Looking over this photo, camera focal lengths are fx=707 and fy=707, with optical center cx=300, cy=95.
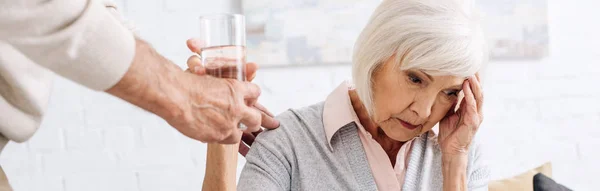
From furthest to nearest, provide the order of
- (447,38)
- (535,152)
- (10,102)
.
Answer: (535,152), (447,38), (10,102)

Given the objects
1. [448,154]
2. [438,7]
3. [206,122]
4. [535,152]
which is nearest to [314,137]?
[448,154]

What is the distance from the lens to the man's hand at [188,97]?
117 cm

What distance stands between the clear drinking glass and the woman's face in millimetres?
527

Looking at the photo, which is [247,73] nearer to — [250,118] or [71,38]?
[250,118]

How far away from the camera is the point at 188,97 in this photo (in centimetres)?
125

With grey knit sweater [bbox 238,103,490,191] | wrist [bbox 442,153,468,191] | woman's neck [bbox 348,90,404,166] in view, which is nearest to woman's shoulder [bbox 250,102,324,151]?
grey knit sweater [bbox 238,103,490,191]

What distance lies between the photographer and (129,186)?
259cm

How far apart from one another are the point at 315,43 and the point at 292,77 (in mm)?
160

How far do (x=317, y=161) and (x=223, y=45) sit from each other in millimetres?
637

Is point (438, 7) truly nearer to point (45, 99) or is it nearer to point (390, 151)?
point (390, 151)

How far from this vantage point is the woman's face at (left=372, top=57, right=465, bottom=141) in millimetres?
1762

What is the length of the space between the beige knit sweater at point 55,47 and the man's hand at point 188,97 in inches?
1.6

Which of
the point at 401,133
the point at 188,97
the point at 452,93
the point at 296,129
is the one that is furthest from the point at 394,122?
the point at 188,97

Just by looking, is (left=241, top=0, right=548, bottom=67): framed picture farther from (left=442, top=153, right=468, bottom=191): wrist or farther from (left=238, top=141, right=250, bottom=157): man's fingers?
(left=442, top=153, right=468, bottom=191): wrist
